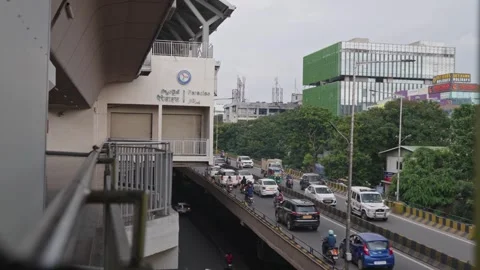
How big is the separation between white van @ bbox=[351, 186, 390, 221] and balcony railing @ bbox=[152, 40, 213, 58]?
36.4 ft

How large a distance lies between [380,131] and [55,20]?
32410mm

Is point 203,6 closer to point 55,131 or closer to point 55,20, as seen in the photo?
point 55,131

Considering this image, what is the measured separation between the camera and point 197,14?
23.7 meters

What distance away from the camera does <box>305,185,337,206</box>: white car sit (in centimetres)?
2866

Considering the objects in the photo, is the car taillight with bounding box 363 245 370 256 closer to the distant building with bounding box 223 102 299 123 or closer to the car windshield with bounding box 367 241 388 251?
the car windshield with bounding box 367 241 388 251

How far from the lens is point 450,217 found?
25.5 metres

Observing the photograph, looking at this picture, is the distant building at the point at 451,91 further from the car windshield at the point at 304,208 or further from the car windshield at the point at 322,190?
the car windshield at the point at 304,208

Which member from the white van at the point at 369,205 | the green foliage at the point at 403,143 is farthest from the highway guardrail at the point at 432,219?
the white van at the point at 369,205

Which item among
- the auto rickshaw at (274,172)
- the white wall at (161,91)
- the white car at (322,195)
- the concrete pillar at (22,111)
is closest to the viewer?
the concrete pillar at (22,111)

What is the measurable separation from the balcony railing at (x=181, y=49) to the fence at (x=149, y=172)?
41.8 ft

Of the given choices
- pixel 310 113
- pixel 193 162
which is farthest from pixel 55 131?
pixel 310 113

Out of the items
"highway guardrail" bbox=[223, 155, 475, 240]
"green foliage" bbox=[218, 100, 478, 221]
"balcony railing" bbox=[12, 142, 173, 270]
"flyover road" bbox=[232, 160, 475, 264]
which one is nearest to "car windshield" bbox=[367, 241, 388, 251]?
"flyover road" bbox=[232, 160, 475, 264]

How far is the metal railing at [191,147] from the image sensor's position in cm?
2162

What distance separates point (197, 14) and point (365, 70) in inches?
2600
